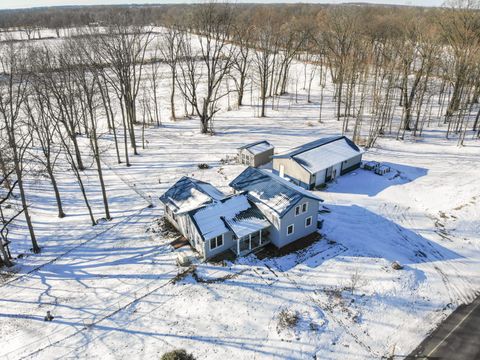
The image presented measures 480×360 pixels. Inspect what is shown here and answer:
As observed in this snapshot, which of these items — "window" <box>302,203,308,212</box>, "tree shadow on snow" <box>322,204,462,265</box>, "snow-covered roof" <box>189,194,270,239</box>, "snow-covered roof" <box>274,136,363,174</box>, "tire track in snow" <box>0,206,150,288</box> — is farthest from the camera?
"snow-covered roof" <box>274,136,363,174</box>

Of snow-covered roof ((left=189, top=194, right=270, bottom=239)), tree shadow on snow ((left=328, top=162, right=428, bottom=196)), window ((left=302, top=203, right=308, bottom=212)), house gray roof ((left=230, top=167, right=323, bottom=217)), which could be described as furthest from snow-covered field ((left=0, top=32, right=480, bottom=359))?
house gray roof ((left=230, top=167, right=323, bottom=217))

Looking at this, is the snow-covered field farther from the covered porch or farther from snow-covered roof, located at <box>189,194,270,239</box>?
snow-covered roof, located at <box>189,194,270,239</box>

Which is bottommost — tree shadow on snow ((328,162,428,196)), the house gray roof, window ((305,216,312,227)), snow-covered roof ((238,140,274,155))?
window ((305,216,312,227))

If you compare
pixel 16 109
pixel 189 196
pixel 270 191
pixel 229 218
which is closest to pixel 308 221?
pixel 270 191

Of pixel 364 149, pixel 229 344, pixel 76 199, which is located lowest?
pixel 229 344

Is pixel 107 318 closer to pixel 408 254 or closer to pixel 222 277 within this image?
pixel 222 277

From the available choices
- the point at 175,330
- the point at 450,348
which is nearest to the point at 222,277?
the point at 175,330
